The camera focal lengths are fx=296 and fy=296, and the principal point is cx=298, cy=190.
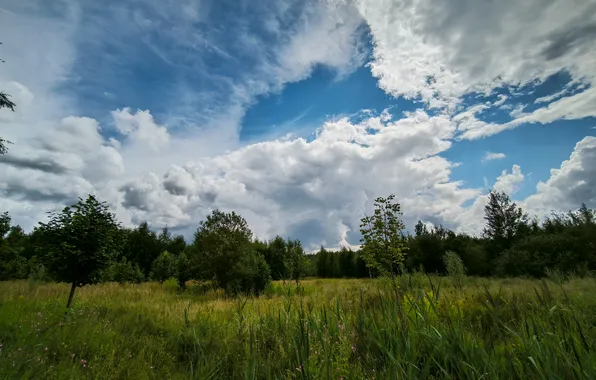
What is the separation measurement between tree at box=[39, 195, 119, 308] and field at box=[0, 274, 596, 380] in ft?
4.58

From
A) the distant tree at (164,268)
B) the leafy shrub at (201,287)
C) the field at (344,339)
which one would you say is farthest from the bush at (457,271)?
the distant tree at (164,268)

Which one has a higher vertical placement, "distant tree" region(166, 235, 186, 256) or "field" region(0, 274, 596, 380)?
"distant tree" region(166, 235, 186, 256)

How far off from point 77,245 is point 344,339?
1271cm

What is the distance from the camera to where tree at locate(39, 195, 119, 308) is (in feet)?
37.4

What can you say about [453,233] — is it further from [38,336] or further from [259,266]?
[38,336]

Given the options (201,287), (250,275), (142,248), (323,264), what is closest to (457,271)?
(250,275)

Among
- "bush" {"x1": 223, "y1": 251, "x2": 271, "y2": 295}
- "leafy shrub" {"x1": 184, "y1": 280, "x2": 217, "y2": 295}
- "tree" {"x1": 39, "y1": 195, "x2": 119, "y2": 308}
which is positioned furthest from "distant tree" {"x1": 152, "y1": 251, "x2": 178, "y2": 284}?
"tree" {"x1": 39, "y1": 195, "x2": 119, "y2": 308}

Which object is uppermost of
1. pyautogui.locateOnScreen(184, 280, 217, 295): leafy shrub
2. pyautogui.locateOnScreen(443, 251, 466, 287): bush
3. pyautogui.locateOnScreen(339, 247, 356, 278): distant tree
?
pyautogui.locateOnScreen(339, 247, 356, 278): distant tree

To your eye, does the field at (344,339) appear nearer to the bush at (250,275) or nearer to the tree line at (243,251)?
the tree line at (243,251)

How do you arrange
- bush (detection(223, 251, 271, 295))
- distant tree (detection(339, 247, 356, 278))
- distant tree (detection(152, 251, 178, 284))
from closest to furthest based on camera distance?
bush (detection(223, 251, 271, 295)) → distant tree (detection(152, 251, 178, 284)) → distant tree (detection(339, 247, 356, 278))

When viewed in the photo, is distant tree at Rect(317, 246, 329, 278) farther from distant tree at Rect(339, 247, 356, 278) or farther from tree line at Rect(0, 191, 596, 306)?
tree line at Rect(0, 191, 596, 306)

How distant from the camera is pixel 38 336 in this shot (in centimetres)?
626

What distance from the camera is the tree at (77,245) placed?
11398mm

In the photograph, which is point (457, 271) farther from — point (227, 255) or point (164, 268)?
point (164, 268)
